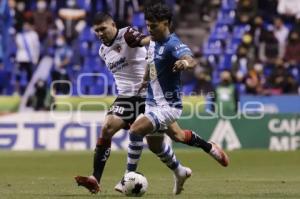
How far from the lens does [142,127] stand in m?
9.76

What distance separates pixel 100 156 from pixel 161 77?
127 cm

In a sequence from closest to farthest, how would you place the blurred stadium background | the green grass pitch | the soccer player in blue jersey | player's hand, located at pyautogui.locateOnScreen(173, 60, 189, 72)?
player's hand, located at pyautogui.locateOnScreen(173, 60, 189, 72) → the soccer player in blue jersey → the green grass pitch → the blurred stadium background

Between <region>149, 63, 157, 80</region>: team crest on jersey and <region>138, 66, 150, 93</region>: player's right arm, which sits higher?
<region>149, 63, 157, 80</region>: team crest on jersey

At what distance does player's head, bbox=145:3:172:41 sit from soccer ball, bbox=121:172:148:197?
1.65 metres

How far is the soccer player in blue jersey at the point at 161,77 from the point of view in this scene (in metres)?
9.84

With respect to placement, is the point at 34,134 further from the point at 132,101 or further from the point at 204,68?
the point at 132,101

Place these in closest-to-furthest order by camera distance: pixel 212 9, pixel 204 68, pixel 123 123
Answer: pixel 123 123 < pixel 204 68 < pixel 212 9

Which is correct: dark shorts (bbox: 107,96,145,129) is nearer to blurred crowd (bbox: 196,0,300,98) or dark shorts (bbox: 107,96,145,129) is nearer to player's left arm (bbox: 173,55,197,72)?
player's left arm (bbox: 173,55,197,72)

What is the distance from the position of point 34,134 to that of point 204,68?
5996 millimetres

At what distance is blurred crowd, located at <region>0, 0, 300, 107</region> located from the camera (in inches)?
943

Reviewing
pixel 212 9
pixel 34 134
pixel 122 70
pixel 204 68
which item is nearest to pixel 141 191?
pixel 122 70

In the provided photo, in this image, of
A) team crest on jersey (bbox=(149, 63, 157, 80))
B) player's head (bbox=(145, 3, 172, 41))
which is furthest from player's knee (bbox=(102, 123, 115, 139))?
player's head (bbox=(145, 3, 172, 41))

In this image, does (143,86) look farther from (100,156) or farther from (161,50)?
(100,156)

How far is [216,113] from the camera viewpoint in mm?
21094
